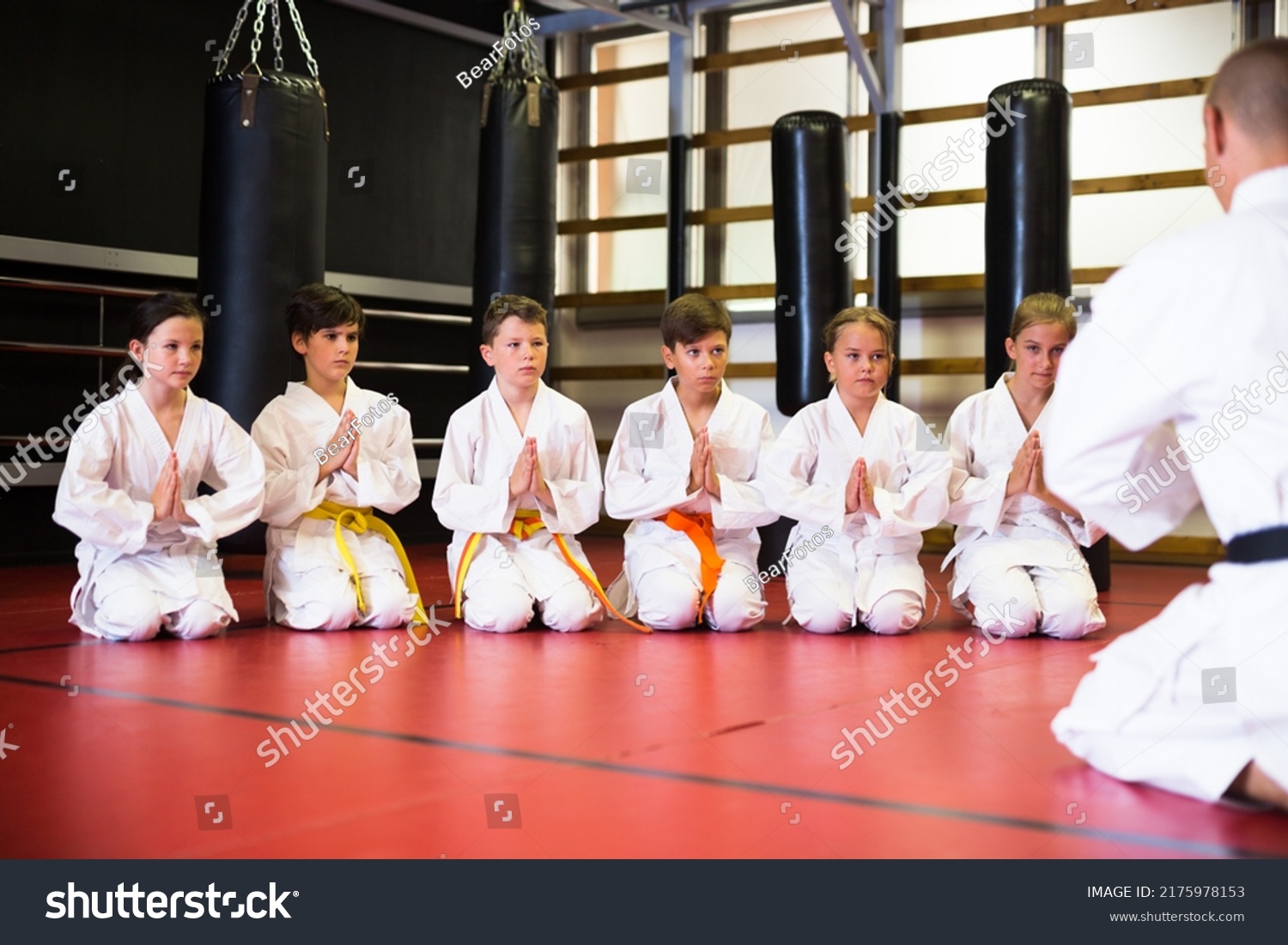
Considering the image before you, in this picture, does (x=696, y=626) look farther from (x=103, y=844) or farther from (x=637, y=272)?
(x=637, y=272)

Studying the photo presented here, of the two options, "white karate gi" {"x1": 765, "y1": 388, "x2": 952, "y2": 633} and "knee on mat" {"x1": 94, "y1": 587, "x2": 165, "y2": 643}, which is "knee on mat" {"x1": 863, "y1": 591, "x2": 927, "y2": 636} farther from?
"knee on mat" {"x1": 94, "y1": 587, "x2": 165, "y2": 643}

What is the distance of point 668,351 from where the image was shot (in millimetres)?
4117

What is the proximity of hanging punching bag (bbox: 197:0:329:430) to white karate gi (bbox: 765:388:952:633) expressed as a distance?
198cm

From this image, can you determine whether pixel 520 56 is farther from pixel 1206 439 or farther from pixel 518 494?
pixel 1206 439

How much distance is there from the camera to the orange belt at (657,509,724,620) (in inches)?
156

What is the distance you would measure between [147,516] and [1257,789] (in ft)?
9.28

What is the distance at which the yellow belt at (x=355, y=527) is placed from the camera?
3.98 metres

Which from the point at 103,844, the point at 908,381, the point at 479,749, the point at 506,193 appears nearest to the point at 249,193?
the point at 506,193

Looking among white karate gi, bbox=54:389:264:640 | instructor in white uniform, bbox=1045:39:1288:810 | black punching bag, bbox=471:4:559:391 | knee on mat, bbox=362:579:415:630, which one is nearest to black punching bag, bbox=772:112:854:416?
black punching bag, bbox=471:4:559:391

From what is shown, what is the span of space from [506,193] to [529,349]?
162 centimetres

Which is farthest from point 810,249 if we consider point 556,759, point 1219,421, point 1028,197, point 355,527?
point 1219,421

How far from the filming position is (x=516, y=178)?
5.45 meters

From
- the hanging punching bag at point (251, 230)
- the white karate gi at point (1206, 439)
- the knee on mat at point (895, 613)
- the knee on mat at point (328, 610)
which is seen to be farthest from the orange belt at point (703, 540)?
the white karate gi at point (1206, 439)

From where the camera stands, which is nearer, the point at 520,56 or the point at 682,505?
the point at 682,505
